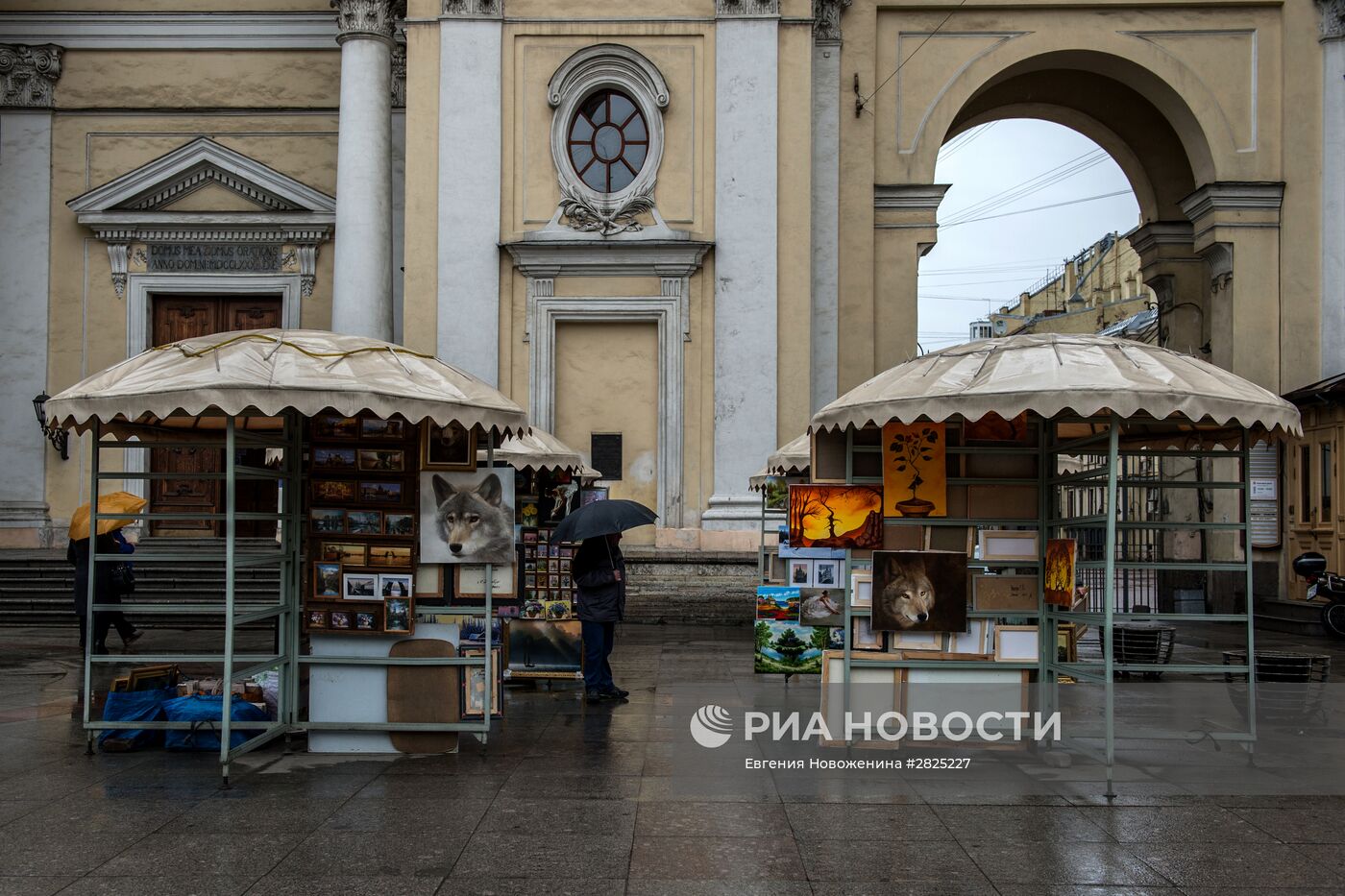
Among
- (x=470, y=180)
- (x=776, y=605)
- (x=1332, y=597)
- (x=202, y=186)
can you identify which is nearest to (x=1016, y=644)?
(x=776, y=605)

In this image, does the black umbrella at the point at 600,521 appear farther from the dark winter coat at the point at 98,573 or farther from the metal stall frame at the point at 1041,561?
the dark winter coat at the point at 98,573

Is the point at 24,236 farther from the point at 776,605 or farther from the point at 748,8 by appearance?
the point at 776,605

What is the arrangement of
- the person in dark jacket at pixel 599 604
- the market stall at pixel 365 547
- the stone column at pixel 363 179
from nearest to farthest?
the market stall at pixel 365 547, the person in dark jacket at pixel 599 604, the stone column at pixel 363 179

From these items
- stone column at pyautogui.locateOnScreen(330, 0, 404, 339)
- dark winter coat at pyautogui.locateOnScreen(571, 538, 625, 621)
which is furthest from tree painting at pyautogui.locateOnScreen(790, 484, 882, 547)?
stone column at pyautogui.locateOnScreen(330, 0, 404, 339)

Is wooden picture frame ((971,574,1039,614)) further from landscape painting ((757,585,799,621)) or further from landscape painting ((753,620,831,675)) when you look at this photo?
landscape painting ((757,585,799,621))

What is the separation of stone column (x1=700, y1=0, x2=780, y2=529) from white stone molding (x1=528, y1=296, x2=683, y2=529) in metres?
0.65

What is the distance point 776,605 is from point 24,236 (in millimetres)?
17938

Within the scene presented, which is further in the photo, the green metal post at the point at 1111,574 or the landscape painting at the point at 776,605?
the landscape painting at the point at 776,605

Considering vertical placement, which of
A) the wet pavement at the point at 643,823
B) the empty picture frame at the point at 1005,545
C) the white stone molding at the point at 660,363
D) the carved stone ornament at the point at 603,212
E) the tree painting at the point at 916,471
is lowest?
the wet pavement at the point at 643,823

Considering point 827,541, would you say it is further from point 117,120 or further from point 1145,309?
point 1145,309

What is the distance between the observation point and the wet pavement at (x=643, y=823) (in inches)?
264

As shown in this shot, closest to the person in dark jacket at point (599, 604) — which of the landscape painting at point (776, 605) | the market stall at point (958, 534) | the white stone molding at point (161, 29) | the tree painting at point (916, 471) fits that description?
the landscape painting at point (776, 605)

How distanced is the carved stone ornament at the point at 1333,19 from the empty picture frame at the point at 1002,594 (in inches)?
706

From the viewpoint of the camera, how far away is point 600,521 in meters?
12.5
